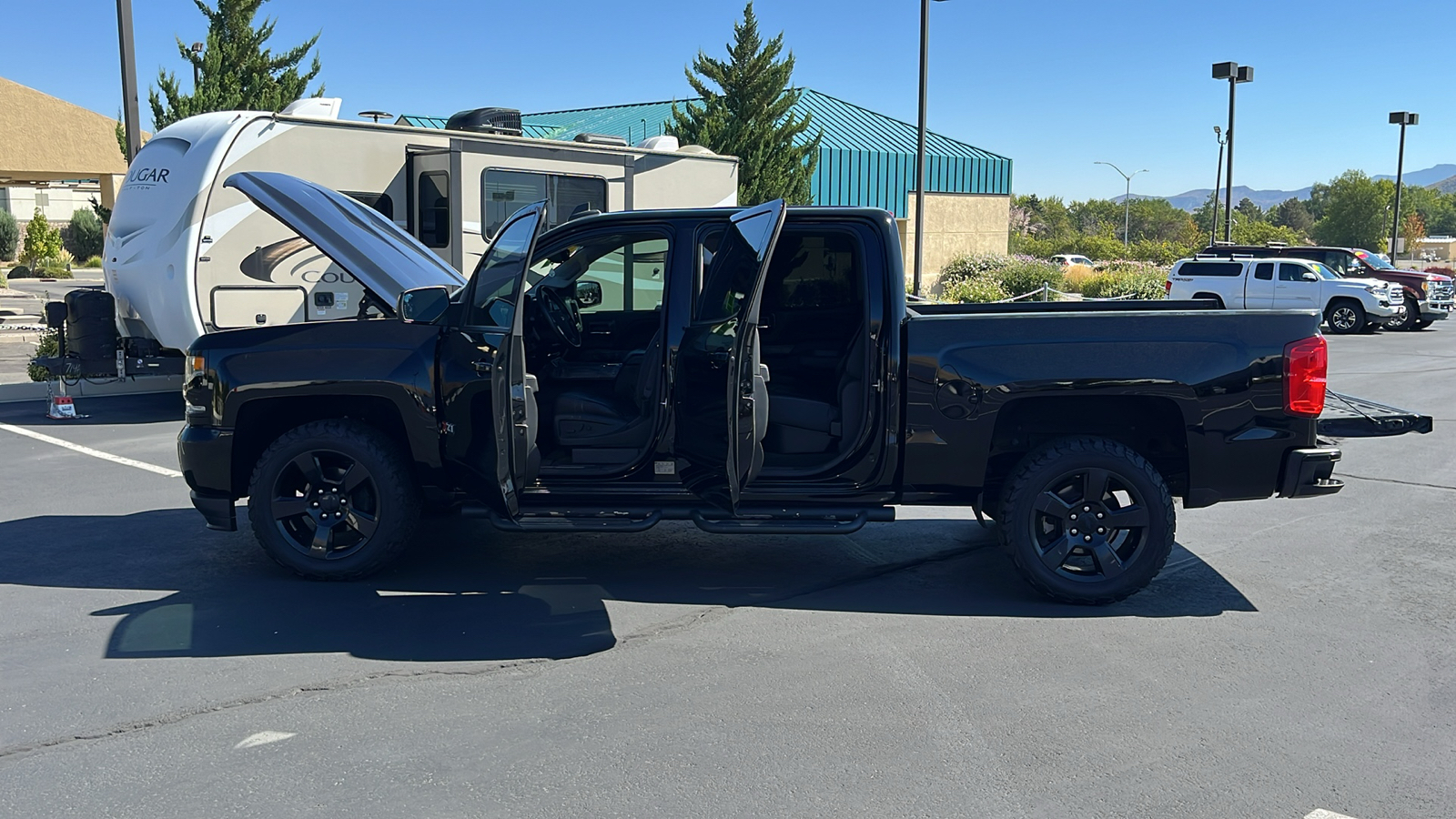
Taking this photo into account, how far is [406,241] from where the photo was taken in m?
7.38

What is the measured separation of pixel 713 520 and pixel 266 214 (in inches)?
304

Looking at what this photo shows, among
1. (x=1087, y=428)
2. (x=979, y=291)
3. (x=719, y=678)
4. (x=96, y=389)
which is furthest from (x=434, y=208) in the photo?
(x=979, y=291)

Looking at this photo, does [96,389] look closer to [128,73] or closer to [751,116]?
[128,73]

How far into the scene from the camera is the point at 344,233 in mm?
6805

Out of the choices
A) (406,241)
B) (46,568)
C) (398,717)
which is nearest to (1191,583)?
(398,717)

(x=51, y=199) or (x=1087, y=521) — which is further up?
(x=51, y=199)

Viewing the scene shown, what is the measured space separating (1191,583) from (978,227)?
123 feet

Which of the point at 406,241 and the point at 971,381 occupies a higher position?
the point at 406,241

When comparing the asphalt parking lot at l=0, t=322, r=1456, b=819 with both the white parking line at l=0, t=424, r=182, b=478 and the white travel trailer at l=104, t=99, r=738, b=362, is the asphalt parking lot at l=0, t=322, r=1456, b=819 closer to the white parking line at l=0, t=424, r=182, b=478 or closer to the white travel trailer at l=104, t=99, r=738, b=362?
the white parking line at l=0, t=424, r=182, b=478

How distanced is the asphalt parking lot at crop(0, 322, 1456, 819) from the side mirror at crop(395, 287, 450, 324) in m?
1.33

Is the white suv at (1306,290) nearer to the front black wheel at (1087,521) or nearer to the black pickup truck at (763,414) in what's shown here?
the black pickup truck at (763,414)

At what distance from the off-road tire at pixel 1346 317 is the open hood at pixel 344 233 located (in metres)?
24.2

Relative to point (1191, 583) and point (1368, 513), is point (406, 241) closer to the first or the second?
point (1191, 583)

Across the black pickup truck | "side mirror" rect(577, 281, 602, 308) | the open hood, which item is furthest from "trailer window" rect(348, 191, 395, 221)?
the black pickup truck
